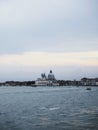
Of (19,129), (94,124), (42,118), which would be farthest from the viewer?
(42,118)

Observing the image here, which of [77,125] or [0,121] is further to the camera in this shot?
[0,121]

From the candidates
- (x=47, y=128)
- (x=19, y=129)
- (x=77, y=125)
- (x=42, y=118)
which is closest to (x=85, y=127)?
(x=77, y=125)

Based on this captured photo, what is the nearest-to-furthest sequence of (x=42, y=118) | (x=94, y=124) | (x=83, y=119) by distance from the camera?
(x=94, y=124)
(x=83, y=119)
(x=42, y=118)

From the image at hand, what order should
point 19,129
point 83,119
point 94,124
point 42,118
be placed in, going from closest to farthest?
point 19,129 → point 94,124 → point 83,119 → point 42,118

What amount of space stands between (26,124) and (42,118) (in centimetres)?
534

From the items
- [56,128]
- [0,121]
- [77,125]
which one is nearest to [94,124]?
[77,125]

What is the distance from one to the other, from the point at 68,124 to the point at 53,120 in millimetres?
4164

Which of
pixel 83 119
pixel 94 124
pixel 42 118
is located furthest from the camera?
pixel 42 118

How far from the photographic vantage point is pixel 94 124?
35656 millimetres

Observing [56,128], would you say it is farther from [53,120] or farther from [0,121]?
[0,121]

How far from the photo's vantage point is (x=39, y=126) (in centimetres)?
3503

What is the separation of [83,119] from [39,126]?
6.78 meters

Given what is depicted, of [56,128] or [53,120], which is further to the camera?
[53,120]

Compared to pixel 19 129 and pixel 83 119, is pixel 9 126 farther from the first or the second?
pixel 83 119
